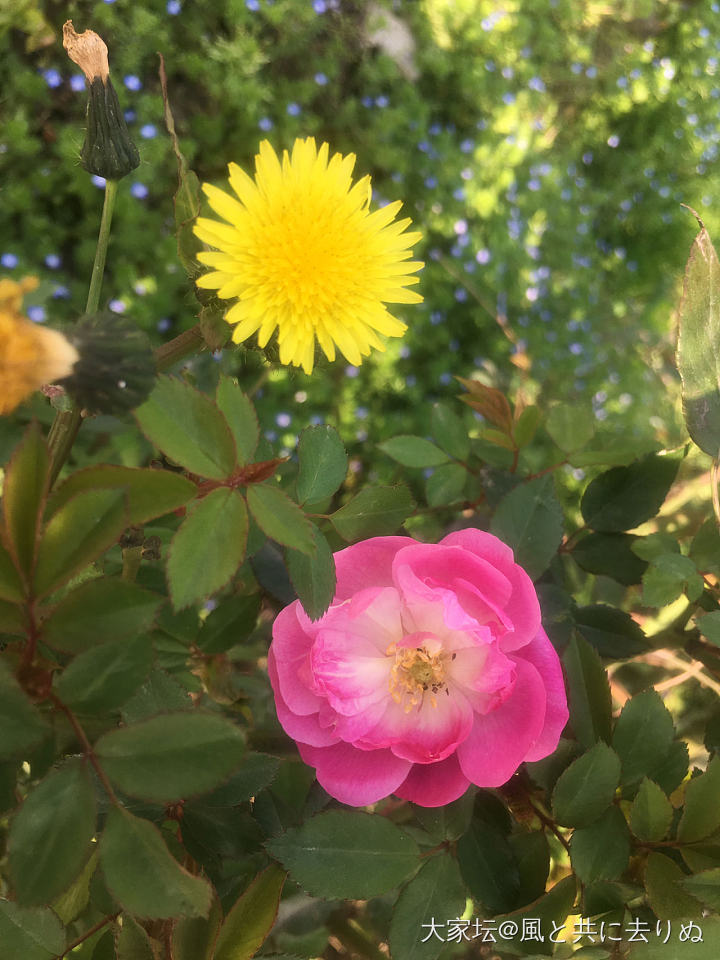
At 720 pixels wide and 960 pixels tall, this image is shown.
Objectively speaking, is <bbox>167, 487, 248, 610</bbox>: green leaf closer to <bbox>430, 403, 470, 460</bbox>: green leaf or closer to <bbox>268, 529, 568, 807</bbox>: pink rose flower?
<bbox>268, 529, 568, 807</bbox>: pink rose flower

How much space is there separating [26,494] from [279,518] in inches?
4.5

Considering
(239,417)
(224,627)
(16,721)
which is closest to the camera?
(16,721)

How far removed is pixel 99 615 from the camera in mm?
325

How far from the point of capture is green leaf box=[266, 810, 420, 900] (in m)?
0.41

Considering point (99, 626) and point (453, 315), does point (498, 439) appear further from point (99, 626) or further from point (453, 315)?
point (453, 315)

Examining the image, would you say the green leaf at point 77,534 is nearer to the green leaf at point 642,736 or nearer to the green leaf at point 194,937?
the green leaf at point 194,937

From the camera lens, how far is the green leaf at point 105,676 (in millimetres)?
317

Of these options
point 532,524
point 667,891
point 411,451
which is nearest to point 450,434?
point 411,451

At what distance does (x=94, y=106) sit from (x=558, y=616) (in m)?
0.45

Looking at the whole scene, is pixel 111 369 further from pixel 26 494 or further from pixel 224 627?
pixel 224 627

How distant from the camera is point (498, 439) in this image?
61 cm

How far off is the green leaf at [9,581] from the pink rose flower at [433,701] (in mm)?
140

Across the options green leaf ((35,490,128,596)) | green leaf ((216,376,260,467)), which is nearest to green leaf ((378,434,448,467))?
green leaf ((216,376,260,467))

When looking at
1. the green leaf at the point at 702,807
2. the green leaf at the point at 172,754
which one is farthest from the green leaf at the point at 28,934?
the green leaf at the point at 702,807
